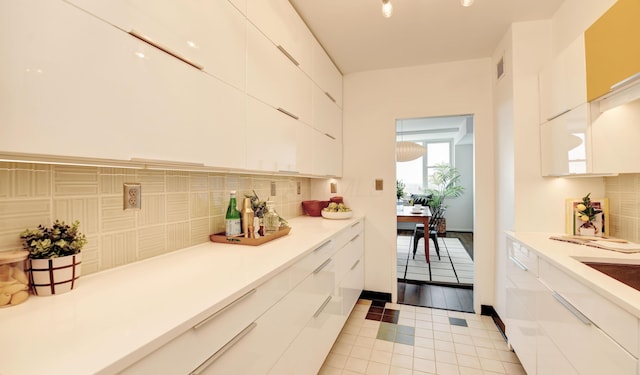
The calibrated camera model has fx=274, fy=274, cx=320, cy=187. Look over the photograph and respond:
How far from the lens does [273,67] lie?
5.65ft

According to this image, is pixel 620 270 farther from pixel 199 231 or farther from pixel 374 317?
pixel 199 231

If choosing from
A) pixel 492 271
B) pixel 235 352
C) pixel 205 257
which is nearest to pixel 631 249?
pixel 492 271

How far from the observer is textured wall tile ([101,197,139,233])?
1.08 m

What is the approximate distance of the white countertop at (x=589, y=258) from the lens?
917 millimetres

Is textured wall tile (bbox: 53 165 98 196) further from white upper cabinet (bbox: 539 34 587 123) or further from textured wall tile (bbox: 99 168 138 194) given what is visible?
white upper cabinet (bbox: 539 34 587 123)

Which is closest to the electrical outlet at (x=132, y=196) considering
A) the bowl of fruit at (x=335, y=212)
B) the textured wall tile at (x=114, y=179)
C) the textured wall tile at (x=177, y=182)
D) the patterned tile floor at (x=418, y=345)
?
the textured wall tile at (x=114, y=179)

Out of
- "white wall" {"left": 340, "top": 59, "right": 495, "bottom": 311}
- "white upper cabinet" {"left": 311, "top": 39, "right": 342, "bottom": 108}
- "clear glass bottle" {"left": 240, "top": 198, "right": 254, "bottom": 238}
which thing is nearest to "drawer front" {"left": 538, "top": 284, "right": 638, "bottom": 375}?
"white wall" {"left": 340, "top": 59, "right": 495, "bottom": 311}

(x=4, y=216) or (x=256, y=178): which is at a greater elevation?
(x=256, y=178)

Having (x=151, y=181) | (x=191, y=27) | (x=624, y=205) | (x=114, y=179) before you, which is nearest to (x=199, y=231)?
(x=151, y=181)

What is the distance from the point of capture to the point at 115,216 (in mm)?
1118

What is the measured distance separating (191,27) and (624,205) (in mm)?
2669

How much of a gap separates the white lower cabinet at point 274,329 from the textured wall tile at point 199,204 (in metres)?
0.65

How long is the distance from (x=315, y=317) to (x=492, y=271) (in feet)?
6.76

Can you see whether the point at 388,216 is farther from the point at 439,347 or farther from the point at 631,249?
the point at 631,249
